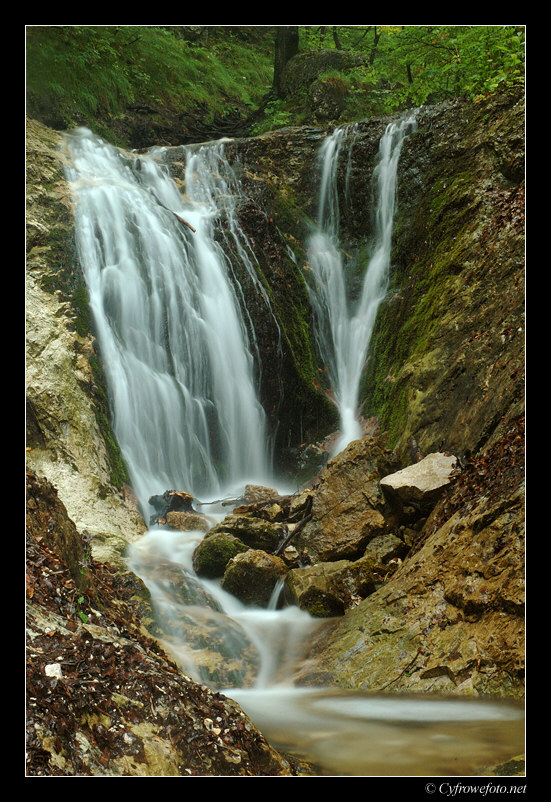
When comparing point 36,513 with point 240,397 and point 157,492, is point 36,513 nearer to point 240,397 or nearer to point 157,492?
point 157,492

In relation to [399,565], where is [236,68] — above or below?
above

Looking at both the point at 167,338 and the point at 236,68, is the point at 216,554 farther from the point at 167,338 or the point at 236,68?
the point at 236,68

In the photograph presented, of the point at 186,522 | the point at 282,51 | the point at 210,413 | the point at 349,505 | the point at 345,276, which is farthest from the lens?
the point at 282,51

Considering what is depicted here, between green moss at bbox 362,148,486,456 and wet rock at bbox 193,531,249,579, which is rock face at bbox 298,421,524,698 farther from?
green moss at bbox 362,148,486,456

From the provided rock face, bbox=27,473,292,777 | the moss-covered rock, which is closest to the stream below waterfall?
rock face, bbox=27,473,292,777

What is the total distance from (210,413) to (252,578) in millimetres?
3983

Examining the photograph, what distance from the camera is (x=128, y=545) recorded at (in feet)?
22.0

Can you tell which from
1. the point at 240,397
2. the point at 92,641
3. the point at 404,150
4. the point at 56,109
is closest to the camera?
the point at 92,641

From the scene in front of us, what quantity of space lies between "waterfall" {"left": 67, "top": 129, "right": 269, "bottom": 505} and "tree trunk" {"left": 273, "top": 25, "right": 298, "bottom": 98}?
6221 mm

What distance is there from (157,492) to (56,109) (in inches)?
352

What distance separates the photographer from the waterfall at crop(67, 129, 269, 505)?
29.2 ft

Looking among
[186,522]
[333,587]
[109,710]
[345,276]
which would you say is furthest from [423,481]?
[345,276]

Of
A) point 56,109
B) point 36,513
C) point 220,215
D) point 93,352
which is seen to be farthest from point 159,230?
point 36,513

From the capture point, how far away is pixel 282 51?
50.8 feet
